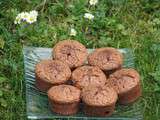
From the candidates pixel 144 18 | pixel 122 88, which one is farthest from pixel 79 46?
pixel 144 18

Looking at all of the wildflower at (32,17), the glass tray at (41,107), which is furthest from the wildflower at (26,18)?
the glass tray at (41,107)

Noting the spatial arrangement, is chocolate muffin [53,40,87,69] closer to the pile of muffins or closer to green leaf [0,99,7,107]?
the pile of muffins

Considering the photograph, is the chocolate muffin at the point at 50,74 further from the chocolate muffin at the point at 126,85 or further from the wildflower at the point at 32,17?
the wildflower at the point at 32,17

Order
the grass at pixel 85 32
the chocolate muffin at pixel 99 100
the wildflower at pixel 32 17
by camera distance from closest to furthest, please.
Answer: the chocolate muffin at pixel 99 100
the grass at pixel 85 32
the wildflower at pixel 32 17

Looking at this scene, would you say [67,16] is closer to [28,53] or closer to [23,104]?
[28,53]

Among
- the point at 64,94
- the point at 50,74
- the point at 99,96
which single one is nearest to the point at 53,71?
the point at 50,74

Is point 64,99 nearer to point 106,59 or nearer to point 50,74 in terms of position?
point 50,74

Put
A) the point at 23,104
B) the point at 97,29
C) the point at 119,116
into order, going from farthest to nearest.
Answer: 1. the point at 97,29
2. the point at 23,104
3. the point at 119,116

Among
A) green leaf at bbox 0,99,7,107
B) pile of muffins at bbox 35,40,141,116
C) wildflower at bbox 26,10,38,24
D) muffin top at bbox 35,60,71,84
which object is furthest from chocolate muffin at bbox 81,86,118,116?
wildflower at bbox 26,10,38,24
